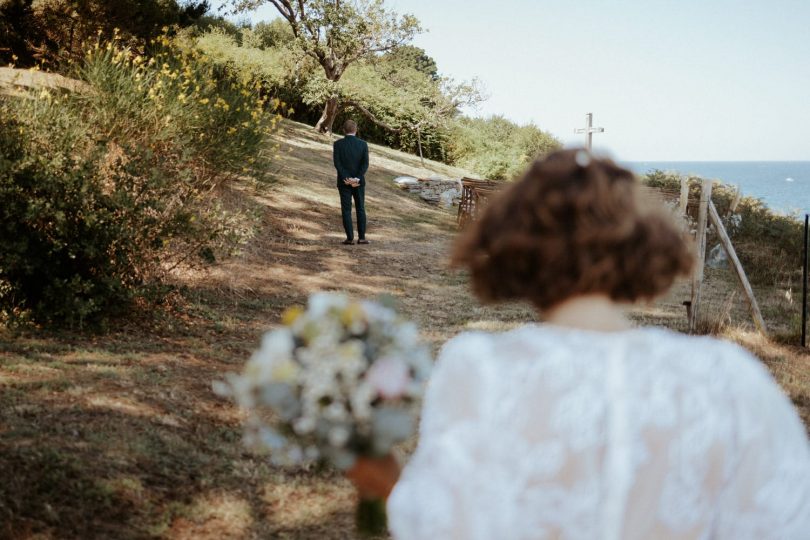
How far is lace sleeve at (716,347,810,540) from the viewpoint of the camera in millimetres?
1238

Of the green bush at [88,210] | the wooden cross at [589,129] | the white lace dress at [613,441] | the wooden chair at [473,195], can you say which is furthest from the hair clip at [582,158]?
the wooden cross at [589,129]

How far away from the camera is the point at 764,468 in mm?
1258

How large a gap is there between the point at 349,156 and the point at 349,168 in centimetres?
18

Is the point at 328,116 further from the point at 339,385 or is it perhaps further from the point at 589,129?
the point at 339,385

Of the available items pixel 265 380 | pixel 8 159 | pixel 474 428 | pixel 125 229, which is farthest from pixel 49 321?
pixel 474 428

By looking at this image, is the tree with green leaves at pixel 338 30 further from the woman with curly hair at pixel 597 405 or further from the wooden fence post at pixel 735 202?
the woman with curly hair at pixel 597 405

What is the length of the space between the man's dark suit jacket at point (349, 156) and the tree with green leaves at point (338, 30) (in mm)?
10255

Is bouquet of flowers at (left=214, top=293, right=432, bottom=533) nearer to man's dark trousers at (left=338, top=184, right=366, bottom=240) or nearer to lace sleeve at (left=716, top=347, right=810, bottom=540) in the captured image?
lace sleeve at (left=716, top=347, right=810, bottom=540)

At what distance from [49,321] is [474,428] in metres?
5.10

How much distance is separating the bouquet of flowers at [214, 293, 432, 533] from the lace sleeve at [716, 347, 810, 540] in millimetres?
650

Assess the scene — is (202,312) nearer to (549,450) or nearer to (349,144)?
(349,144)

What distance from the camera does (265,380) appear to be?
1.56 m

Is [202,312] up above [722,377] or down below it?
below

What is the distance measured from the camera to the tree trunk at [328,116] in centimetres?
2209
